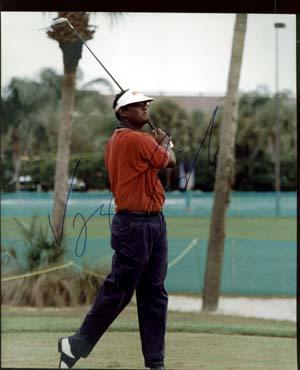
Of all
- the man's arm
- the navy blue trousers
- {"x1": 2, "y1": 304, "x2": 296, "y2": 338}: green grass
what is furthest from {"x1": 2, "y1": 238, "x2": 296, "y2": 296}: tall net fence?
the man's arm

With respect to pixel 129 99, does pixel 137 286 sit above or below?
below

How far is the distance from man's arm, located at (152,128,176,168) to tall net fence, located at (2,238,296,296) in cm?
137

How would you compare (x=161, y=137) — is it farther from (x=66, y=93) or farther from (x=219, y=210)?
(x=219, y=210)

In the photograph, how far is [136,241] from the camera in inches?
220

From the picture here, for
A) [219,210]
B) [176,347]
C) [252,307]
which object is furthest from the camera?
[219,210]

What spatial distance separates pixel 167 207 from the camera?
6316 mm

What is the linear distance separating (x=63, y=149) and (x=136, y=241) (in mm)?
2072

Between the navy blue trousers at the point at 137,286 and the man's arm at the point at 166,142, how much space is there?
34 centimetres

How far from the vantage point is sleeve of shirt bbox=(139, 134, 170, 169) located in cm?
563

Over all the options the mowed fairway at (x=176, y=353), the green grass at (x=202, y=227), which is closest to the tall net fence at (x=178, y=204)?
the green grass at (x=202, y=227)

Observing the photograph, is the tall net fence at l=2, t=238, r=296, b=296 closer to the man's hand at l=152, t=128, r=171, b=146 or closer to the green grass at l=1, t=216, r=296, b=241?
the green grass at l=1, t=216, r=296, b=241

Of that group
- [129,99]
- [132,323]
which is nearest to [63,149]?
[129,99]

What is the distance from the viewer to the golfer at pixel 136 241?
5.62 m

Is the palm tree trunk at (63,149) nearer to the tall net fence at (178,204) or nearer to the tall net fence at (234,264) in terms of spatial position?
the tall net fence at (178,204)
